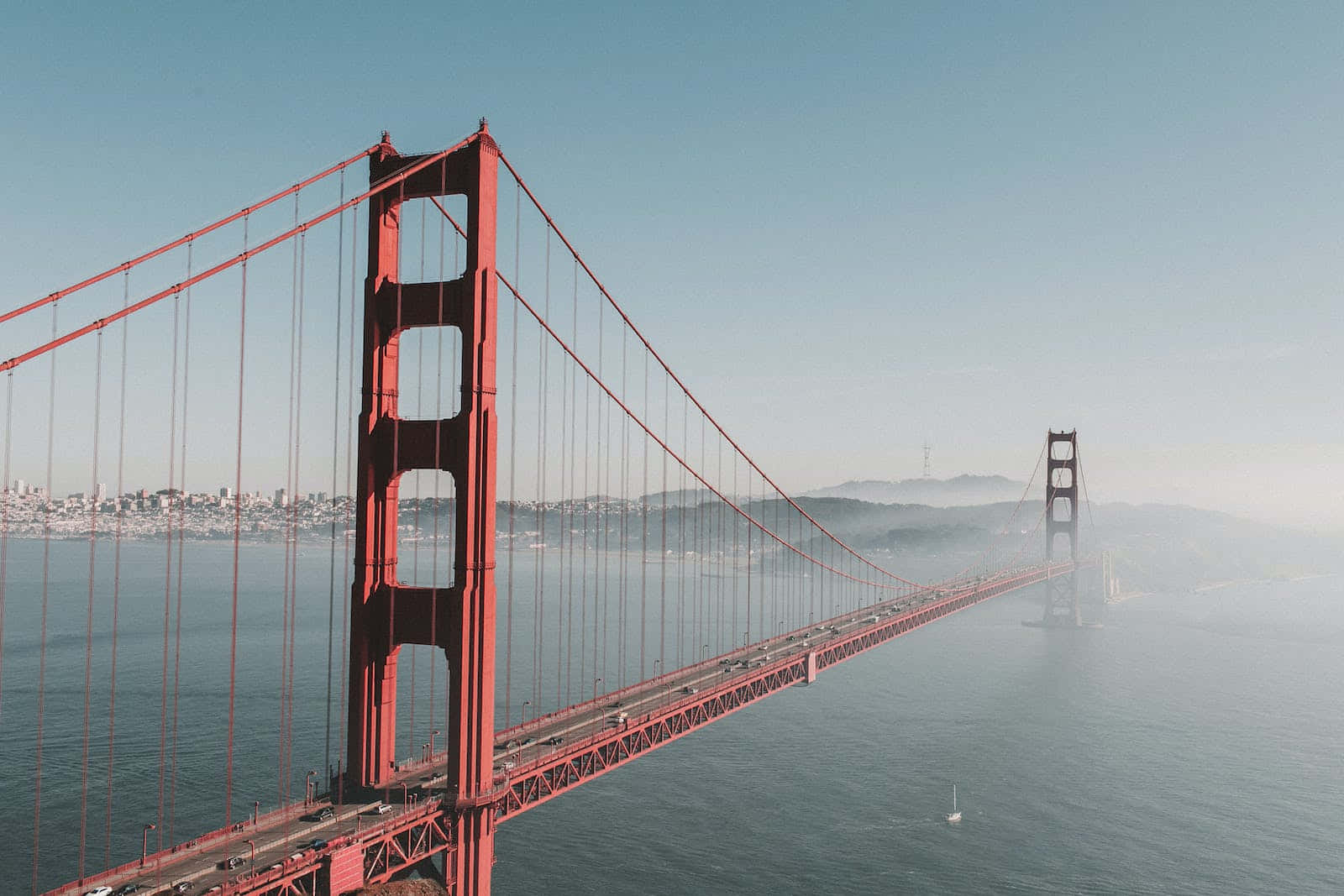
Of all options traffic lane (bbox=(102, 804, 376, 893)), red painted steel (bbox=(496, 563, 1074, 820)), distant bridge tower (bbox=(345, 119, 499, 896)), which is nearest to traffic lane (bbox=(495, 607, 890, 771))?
red painted steel (bbox=(496, 563, 1074, 820))

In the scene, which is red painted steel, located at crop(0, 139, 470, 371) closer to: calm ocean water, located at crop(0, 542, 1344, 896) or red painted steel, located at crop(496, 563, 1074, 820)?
red painted steel, located at crop(496, 563, 1074, 820)

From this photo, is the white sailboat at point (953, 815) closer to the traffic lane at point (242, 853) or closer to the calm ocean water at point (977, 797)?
the calm ocean water at point (977, 797)

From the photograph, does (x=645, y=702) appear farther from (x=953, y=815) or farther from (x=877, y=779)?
(x=877, y=779)

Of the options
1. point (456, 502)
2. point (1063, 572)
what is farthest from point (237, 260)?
point (1063, 572)

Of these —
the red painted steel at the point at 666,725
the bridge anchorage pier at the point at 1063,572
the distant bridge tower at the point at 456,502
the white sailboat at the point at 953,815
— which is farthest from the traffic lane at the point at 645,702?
the bridge anchorage pier at the point at 1063,572

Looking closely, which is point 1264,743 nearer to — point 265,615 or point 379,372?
point 379,372

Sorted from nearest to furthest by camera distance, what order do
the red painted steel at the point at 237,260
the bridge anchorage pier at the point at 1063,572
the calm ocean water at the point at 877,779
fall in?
the red painted steel at the point at 237,260 → the calm ocean water at the point at 877,779 → the bridge anchorage pier at the point at 1063,572
